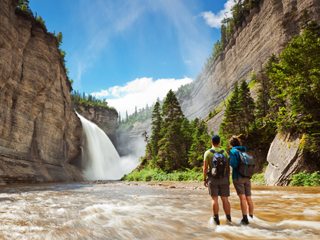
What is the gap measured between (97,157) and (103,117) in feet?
109

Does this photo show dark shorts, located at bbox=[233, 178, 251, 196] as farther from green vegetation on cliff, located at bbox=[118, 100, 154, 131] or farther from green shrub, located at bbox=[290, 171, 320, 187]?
green vegetation on cliff, located at bbox=[118, 100, 154, 131]

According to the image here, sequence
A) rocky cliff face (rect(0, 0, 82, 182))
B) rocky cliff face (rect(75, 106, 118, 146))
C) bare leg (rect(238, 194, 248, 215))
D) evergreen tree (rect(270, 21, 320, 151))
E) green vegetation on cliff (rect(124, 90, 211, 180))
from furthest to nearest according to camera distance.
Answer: rocky cliff face (rect(75, 106, 118, 146)) → green vegetation on cliff (rect(124, 90, 211, 180)) → rocky cliff face (rect(0, 0, 82, 182)) → evergreen tree (rect(270, 21, 320, 151)) → bare leg (rect(238, 194, 248, 215))

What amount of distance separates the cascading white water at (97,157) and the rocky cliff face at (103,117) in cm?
2289

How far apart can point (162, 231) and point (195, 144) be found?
90.0 feet

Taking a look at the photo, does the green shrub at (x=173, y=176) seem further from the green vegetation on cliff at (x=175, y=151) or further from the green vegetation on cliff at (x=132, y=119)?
the green vegetation on cliff at (x=132, y=119)

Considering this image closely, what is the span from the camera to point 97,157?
4903 centimetres

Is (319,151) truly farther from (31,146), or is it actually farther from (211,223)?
(31,146)

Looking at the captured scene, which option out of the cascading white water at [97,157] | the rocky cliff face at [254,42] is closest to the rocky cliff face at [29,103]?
the cascading white water at [97,157]

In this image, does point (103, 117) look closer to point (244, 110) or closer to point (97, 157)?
point (97, 157)

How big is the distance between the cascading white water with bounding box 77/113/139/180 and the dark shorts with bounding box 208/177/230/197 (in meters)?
42.6

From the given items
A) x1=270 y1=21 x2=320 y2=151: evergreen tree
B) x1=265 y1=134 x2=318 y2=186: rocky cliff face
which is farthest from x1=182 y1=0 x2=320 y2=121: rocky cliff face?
x1=265 y1=134 x2=318 y2=186: rocky cliff face

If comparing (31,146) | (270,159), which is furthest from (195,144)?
(31,146)

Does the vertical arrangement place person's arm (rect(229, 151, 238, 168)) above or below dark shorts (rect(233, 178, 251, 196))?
above

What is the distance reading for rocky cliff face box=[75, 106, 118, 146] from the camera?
246ft
